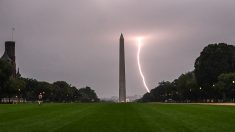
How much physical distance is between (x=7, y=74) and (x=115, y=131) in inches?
5143

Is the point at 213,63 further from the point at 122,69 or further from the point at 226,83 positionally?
the point at 122,69

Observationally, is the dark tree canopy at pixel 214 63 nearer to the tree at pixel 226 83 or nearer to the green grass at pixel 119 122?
the tree at pixel 226 83

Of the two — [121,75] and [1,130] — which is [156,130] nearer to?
[1,130]

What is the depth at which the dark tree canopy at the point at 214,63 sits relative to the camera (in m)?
145

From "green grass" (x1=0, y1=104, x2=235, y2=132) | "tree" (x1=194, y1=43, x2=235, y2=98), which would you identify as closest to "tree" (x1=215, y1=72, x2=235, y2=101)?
"tree" (x1=194, y1=43, x2=235, y2=98)

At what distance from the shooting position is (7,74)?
151 meters

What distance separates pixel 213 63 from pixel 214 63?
0.28 metres

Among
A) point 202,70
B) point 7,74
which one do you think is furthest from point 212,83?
point 7,74

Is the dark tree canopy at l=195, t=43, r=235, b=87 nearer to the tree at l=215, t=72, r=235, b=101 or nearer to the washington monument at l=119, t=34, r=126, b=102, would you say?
the tree at l=215, t=72, r=235, b=101

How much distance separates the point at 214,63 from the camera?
474 ft

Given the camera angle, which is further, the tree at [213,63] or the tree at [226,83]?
the tree at [213,63]

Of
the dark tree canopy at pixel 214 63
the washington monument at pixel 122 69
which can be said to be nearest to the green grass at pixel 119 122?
the dark tree canopy at pixel 214 63

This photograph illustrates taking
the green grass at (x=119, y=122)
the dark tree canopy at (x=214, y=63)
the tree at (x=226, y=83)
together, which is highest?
the dark tree canopy at (x=214, y=63)

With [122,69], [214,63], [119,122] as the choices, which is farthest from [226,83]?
[119,122]
